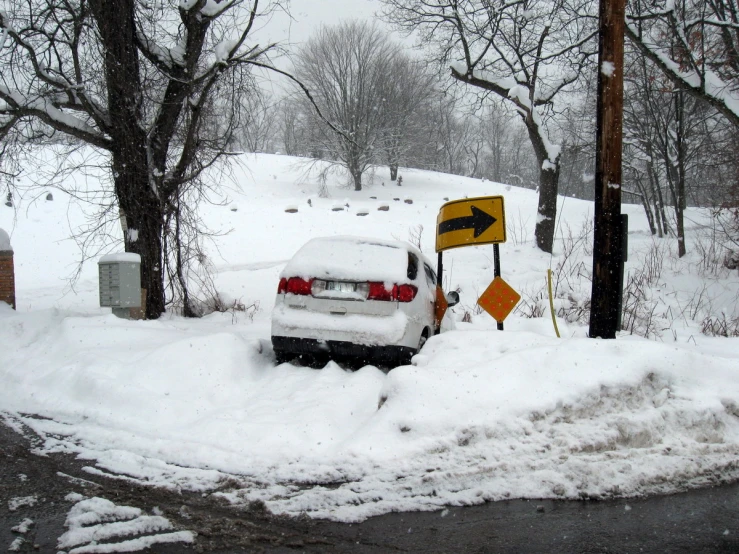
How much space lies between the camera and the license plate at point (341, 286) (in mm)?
6098

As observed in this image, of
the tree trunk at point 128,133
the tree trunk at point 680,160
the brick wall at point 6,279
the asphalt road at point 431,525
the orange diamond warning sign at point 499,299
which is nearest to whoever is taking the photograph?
the asphalt road at point 431,525

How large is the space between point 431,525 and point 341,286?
3.31m

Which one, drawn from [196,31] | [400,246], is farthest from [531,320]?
[196,31]

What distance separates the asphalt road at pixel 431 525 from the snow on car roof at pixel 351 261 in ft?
10.1

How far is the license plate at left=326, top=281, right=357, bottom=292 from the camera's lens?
6098mm

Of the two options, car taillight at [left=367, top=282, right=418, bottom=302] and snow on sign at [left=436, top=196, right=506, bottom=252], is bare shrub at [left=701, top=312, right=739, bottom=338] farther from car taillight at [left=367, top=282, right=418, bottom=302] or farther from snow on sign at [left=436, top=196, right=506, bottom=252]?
car taillight at [left=367, top=282, right=418, bottom=302]

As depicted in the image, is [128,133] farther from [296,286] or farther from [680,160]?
[680,160]

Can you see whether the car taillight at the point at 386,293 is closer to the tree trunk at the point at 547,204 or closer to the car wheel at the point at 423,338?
the car wheel at the point at 423,338

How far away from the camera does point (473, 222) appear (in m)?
7.10

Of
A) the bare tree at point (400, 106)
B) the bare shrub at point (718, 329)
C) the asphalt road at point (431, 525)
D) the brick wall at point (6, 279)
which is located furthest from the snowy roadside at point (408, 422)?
the bare tree at point (400, 106)

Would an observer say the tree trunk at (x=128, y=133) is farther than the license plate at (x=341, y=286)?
Yes

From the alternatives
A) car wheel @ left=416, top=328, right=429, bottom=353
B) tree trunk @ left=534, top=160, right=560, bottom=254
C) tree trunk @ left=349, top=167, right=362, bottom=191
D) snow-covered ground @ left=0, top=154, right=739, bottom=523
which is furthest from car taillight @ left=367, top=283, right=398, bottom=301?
tree trunk @ left=349, top=167, right=362, bottom=191

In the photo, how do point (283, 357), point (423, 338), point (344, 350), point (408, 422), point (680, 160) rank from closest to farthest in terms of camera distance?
point (408, 422) → point (344, 350) → point (283, 357) → point (423, 338) → point (680, 160)

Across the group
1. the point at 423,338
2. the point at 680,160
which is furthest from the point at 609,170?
the point at 680,160
